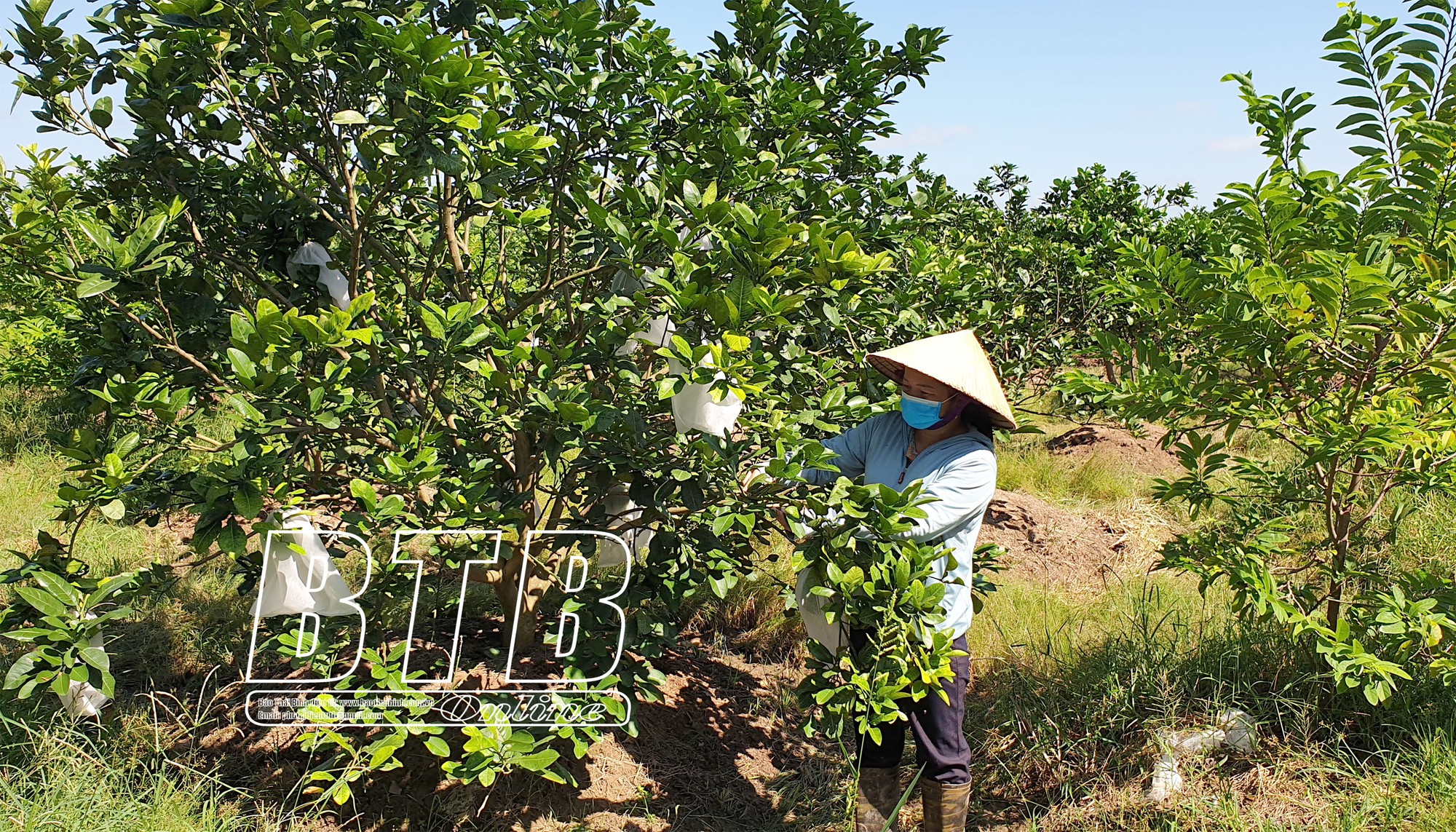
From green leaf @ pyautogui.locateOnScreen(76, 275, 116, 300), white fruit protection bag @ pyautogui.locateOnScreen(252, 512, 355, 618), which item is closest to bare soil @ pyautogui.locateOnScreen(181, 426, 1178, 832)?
white fruit protection bag @ pyautogui.locateOnScreen(252, 512, 355, 618)

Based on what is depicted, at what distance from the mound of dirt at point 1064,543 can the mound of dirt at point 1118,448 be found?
5.00ft

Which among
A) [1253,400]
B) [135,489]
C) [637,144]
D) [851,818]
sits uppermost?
[637,144]

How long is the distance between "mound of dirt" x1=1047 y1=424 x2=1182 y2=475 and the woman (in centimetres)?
485

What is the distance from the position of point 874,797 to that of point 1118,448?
554 centimetres

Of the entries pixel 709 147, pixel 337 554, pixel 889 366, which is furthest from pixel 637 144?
pixel 337 554

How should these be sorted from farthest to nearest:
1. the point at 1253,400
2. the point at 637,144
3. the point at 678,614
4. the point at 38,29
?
the point at 678,614, the point at 1253,400, the point at 637,144, the point at 38,29

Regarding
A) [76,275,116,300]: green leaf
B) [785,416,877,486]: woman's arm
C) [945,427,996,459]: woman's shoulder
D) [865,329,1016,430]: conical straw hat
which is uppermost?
[76,275,116,300]: green leaf

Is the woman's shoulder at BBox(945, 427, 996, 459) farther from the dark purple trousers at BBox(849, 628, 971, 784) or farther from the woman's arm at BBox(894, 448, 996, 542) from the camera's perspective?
the dark purple trousers at BBox(849, 628, 971, 784)

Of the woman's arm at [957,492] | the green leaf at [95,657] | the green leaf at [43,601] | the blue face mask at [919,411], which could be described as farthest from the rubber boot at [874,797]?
the green leaf at [43,601]

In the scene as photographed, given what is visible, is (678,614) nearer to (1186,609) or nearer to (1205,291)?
(1186,609)

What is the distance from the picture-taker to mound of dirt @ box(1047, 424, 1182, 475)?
7.09 meters

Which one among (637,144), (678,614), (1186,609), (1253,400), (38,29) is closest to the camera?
(38,29)

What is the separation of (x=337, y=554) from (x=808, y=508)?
125cm

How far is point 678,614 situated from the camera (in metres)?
4.02
